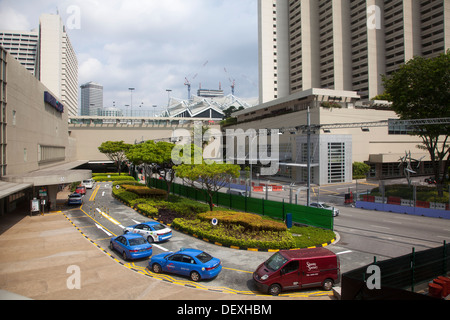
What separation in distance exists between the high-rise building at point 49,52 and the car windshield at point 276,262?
112m

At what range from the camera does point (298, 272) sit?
1216 cm

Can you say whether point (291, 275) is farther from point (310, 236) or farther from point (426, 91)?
point (426, 91)

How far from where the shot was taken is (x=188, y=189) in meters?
37.4

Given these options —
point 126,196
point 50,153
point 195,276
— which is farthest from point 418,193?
point 50,153

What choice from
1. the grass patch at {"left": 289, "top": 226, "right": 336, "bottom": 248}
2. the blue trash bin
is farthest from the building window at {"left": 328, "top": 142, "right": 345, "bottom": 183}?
the grass patch at {"left": 289, "top": 226, "right": 336, "bottom": 248}

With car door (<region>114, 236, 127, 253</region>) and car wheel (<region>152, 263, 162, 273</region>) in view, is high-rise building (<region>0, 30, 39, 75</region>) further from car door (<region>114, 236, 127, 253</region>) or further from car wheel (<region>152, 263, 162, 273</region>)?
car wheel (<region>152, 263, 162, 273</region>)

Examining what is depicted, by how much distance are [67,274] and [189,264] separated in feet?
18.6

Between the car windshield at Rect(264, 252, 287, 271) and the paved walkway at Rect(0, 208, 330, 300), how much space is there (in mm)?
1270

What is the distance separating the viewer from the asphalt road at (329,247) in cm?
1383

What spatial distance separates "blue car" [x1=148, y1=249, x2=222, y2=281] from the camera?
1320cm

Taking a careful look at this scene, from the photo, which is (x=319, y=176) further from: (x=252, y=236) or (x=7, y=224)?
(x=7, y=224)

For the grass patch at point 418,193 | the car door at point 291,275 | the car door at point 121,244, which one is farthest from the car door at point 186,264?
the grass patch at point 418,193

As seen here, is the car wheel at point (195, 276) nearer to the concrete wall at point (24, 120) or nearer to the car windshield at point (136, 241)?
the car windshield at point (136, 241)
